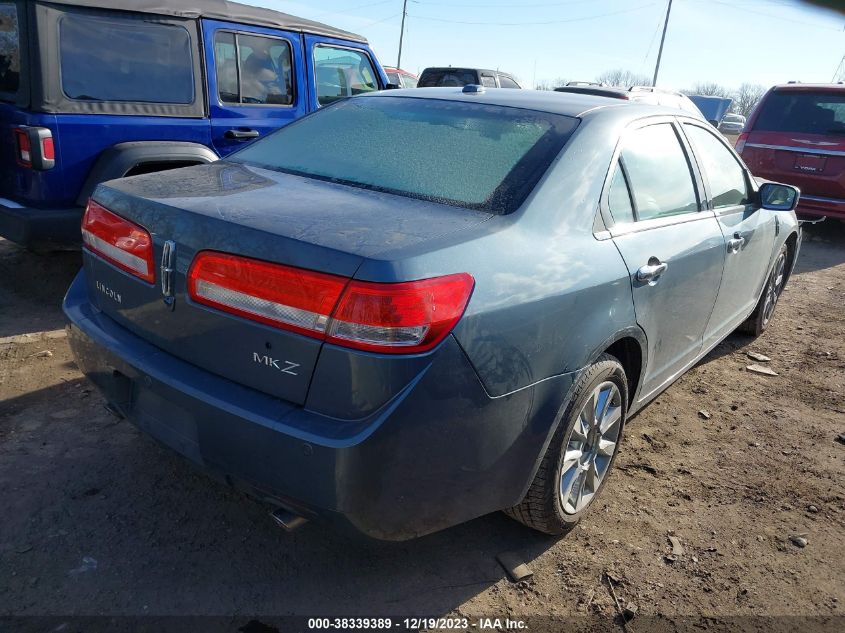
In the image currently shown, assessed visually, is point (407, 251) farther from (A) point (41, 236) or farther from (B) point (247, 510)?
(A) point (41, 236)

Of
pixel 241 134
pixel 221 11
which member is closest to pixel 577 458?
pixel 241 134

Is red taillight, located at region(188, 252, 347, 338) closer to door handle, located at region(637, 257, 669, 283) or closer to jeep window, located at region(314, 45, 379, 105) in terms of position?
door handle, located at region(637, 257, 669, 283)

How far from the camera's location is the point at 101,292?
2.51 meters

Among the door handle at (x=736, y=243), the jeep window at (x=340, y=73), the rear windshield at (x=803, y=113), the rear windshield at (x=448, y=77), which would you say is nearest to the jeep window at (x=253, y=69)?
the jeep window at (x=340, y=73)

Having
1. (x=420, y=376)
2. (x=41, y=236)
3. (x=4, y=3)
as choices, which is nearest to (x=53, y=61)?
(x=4, y=3)

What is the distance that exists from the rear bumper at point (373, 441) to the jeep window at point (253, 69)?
3.50 metres

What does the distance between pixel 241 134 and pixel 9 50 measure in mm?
1555

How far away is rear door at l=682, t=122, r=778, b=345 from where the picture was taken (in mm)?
3533

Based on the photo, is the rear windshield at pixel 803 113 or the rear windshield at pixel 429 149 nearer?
the rear windshield at pixel 429 149

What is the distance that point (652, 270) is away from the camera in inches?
106

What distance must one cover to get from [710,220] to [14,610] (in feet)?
10.7

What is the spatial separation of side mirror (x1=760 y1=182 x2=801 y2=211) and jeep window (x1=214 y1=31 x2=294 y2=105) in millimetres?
3722

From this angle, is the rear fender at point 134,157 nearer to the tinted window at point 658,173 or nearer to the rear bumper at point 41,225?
the rear bumper at point 41,225

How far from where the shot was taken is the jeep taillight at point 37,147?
4168mm
